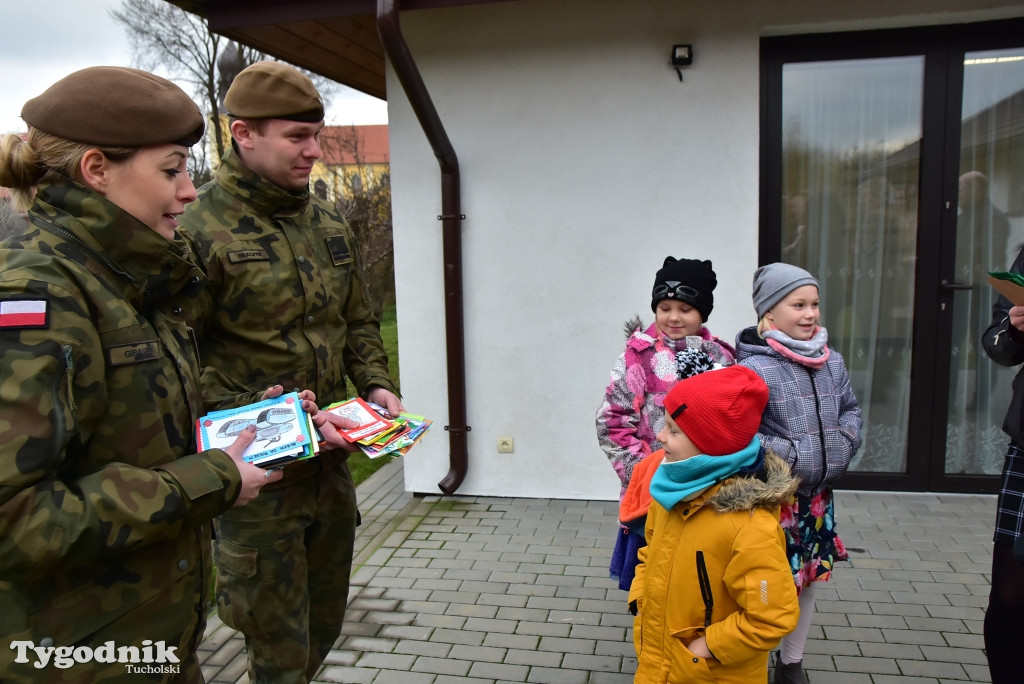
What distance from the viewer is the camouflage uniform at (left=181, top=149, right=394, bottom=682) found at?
2223 mm

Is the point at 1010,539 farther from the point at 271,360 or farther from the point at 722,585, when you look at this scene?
the point at 271,360

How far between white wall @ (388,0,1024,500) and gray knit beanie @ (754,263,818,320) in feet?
5.86

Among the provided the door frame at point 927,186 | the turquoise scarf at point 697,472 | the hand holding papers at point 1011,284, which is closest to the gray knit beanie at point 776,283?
the hand holding papers at point 1011,284

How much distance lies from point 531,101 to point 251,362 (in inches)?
114

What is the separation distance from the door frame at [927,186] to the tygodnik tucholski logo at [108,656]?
4038 millimetres

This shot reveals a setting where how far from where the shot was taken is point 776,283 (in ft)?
8.54

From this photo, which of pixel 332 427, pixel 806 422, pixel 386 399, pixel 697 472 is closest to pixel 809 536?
pixel 806 422

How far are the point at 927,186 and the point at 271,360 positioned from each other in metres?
4.07

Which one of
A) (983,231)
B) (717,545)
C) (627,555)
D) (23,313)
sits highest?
(983,231)

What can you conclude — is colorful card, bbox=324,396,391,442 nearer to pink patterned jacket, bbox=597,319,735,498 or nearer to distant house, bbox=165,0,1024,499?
pink patterned jacket, bbox=597,319,735,498

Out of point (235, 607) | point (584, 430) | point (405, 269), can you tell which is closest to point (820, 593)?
point (584, 430)

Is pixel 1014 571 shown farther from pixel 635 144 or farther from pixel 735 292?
pixel 635 144

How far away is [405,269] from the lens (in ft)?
15.8

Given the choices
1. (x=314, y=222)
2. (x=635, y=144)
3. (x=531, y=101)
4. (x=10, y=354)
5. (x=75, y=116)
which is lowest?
(x=10, y=354)
